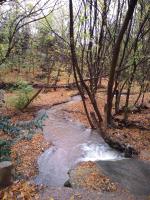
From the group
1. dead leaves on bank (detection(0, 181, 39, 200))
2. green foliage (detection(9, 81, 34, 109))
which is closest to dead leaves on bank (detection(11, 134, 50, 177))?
dead leaves on bank (detection(0, 181, 39, 200))

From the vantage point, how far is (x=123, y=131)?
44.5 feet

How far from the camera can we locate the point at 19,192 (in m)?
6.73

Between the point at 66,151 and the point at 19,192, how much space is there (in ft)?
15.9

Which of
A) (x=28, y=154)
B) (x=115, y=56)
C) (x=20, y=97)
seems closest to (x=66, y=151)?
(x=28, y=154)

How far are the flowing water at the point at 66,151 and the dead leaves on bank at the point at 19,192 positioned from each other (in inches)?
61.4

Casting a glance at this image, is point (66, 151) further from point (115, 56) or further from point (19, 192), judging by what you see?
point (19, 192)

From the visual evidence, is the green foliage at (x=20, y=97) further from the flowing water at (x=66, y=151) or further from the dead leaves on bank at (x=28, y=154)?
the dead leaves on bank at (x=28, y=154)

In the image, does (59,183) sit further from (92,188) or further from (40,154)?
(40,154)

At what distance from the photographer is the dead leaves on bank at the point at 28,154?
9.41 m

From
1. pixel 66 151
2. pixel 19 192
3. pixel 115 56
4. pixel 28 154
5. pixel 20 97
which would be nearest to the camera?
pixel 19 192

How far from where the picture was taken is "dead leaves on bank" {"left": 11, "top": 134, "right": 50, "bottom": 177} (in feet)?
30.9

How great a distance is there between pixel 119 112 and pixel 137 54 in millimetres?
5748

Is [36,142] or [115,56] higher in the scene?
[115,56]

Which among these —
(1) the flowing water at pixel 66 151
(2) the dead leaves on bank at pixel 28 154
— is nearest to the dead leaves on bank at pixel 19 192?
(1) the flowing water at pixel 66 151
